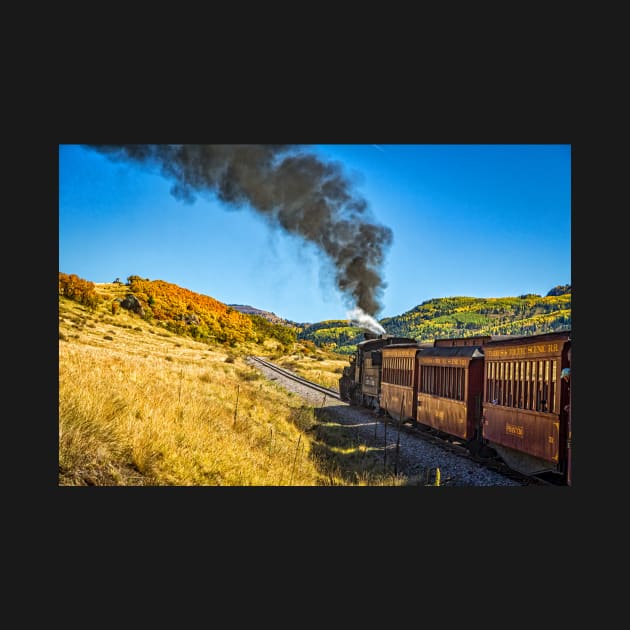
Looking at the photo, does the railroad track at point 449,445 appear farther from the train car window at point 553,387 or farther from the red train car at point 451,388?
the train car window at point 553,387

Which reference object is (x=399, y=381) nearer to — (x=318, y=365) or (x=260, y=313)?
(x=260, y=313)

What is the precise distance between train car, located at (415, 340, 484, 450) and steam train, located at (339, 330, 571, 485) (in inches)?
0.9

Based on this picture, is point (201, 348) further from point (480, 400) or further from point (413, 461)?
point (480, 400)

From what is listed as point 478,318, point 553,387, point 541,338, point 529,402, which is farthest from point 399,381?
point 553,387

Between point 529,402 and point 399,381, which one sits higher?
point 529,402

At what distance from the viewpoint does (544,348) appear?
8.93 metres

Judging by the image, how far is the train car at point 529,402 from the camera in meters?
8.41

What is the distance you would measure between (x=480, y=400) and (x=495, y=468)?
1.59 m

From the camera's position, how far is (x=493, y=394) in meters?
11.1

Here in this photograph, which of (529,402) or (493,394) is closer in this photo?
(529,402)

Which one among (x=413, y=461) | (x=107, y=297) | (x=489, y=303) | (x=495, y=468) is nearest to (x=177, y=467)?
(x=107, y=297)

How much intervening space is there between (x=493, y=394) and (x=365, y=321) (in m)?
9.95

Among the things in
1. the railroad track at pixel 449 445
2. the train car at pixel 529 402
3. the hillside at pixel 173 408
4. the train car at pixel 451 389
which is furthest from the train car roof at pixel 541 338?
the hillside at pixel 173 408

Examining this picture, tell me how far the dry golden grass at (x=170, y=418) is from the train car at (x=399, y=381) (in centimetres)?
263
